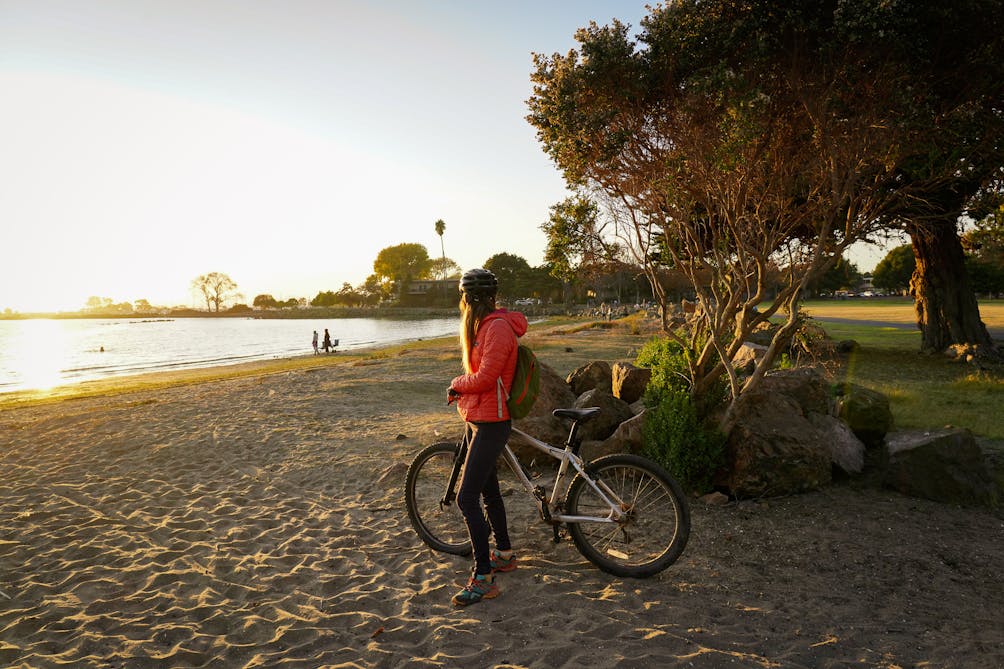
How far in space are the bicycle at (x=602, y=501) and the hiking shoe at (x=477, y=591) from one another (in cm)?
72

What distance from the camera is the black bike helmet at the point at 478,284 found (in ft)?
12.8

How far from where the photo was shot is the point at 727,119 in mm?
5641

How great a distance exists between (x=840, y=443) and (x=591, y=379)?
416 centimetres

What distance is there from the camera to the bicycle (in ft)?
13.6

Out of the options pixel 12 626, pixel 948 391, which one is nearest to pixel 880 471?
pixel 948 391

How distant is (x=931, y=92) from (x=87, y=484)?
1216cm

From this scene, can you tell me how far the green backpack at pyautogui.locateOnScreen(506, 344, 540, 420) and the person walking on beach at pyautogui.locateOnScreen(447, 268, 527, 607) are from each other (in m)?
0.05

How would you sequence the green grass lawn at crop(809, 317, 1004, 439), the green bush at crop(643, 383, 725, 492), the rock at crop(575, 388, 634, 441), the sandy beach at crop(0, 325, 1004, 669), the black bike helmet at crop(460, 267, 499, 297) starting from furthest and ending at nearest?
1. the green grass lawn at crop(809, 317, 1004, 439)
2. the rock at crop(575, 388, 634, 441)
3. the green bush at crop(643, 383, 725, 492)
4. the black bike helmet at crop(460, 267, 499, 297)
5. the sandy beach at crop(0, 325, 1004, 669)

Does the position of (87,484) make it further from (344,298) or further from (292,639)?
(344,298)

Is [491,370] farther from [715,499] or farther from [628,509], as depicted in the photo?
[715,499]

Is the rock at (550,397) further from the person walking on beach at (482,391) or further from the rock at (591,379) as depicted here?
the person walking on beach at (482,391)

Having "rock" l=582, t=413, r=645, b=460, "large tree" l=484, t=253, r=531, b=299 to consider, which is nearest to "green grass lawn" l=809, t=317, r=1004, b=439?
"rock" l=582, t=413, r=645, b=460

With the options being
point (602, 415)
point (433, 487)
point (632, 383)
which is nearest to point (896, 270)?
point (632, 383)

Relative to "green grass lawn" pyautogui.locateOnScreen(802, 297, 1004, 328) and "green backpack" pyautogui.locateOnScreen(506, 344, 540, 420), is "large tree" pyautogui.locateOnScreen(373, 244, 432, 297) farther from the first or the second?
"green backpack" pyautogui.locateOnScreen(506, 344, 540, 420)
